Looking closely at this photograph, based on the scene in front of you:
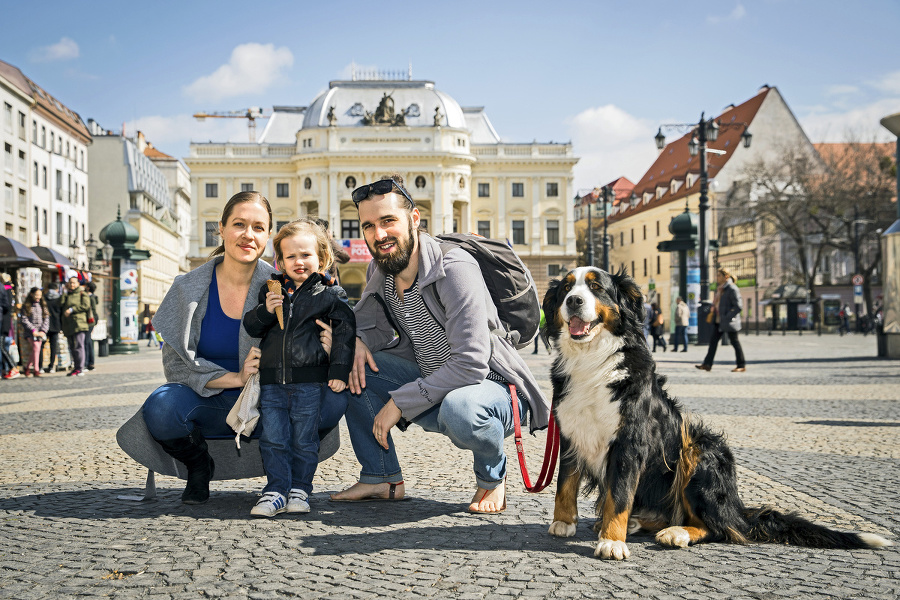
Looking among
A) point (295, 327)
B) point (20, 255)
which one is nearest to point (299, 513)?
point (295, 327)

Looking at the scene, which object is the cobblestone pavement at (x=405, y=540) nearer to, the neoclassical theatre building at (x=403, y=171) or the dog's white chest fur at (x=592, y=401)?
the dog's white chest fur at (x=592, y=401)

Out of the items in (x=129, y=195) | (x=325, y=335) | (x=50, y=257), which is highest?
(x=129, y=195)

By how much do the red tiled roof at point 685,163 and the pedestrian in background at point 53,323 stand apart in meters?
52.6

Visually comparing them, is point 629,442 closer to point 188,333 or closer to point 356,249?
point 188,333

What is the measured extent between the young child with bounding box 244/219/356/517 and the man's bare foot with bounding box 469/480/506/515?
903 mm

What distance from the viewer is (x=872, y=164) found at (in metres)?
47.8

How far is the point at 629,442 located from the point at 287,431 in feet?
6.24

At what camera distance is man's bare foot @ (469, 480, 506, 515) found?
15.5 feet

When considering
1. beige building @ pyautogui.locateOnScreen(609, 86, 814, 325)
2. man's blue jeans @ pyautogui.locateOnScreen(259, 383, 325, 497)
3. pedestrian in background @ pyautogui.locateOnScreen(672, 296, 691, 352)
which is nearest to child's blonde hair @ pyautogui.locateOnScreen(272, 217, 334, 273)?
man's blue jeans @ pyautogui.locateOnScreen(259, 383, 325, 497)

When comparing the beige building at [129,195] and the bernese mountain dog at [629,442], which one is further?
the beige building at [129,195]

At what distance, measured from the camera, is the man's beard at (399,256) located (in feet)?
15.6

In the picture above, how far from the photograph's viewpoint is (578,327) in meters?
3.84

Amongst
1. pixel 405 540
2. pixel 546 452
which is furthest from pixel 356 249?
pixel 405 540

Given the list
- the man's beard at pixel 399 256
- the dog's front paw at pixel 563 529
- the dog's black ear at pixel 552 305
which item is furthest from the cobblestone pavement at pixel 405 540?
the man's beard at pixel 399 256
